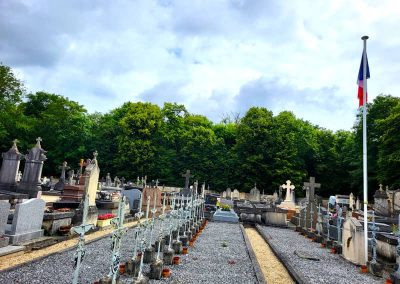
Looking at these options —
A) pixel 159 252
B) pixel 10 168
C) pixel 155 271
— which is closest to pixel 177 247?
pixel 159 252

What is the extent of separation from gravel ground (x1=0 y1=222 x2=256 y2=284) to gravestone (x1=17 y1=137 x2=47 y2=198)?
712 cm

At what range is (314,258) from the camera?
9398 mm

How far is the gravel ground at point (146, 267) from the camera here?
5801 mm

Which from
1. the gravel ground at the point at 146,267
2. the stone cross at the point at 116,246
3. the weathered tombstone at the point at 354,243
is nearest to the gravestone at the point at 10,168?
the gravel ground at the point at 146,267

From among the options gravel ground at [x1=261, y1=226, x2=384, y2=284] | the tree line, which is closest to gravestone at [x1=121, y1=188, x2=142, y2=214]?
gravel ground at [x1=261, y1=226, x2=384, y2=284]

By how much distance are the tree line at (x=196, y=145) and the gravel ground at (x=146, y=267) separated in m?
32.6

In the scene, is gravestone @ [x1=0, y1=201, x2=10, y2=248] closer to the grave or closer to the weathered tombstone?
the weathered tombstone

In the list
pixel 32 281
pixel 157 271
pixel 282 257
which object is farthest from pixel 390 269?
pixel 32 281

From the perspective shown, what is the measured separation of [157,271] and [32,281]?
2220 millimetres

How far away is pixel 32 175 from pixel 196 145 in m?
30.3

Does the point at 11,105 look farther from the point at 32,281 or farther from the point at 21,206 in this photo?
the point at 32,281

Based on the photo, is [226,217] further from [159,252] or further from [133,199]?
[159,252]

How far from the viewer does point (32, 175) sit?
1563 cm

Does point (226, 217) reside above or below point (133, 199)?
below
